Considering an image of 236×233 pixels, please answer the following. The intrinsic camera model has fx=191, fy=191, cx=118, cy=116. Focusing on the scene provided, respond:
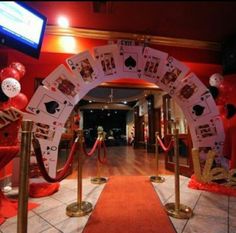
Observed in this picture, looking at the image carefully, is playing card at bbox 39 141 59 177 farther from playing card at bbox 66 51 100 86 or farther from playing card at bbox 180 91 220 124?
playing card at bbox 180 91 220 124

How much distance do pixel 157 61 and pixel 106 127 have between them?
1489cm

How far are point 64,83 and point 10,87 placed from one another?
2.48 feet

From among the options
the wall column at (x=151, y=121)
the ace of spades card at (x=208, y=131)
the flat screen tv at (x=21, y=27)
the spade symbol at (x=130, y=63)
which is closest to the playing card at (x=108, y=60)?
the spade symbol at (x=130, y=63)

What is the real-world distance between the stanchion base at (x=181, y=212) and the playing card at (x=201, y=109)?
4.66ft

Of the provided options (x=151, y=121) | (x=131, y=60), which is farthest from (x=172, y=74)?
(x=151, y=121)

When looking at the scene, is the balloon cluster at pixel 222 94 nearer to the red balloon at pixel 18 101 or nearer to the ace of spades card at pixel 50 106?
the ace of spades card at pixel 50 106

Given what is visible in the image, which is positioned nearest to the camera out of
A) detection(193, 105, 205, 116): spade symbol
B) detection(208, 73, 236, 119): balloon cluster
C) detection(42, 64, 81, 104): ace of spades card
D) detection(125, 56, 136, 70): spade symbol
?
detection(42, 64, 81, 104): ace of spades card

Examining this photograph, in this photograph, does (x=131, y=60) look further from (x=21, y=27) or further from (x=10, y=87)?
(x=10, y=87)

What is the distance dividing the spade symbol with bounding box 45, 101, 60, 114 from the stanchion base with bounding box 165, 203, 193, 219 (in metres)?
2.07

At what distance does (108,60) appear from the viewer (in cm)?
307

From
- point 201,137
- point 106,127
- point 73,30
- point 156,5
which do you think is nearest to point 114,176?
point 201,137

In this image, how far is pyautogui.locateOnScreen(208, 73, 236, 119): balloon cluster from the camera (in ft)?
11.6

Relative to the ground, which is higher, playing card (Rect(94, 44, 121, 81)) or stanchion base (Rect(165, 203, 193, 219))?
playing card (Rect(94, 44, 121, 81))

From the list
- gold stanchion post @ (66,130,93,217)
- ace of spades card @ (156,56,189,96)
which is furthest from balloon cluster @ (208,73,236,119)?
gold stanchion post @ (66,130,93,217)
